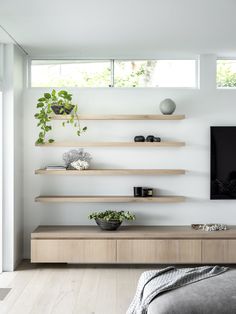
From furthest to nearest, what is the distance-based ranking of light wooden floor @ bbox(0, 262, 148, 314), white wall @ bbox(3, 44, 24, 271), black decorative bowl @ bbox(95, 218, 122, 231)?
black decorative bowl @ bbox(95, 218, 122, 231)
white wall @ bbox(3, 44, 24, 271)
light wooden floor @ bbox(0, 262, 148, 314)

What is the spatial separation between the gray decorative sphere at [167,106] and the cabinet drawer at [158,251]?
158 centimetres

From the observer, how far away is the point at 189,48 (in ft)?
18.7

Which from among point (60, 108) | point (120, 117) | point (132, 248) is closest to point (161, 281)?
point (132, 248)

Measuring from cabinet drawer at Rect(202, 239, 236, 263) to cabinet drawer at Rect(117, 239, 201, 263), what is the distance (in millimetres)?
82

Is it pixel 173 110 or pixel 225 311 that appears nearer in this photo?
pixel 225 311

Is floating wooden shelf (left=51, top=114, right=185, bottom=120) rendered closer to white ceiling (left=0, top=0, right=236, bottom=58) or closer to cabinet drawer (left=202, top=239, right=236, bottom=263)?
white ceiling (left=0, top=0, right=236, bottom=58)

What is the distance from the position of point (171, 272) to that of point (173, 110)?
2.58 meters

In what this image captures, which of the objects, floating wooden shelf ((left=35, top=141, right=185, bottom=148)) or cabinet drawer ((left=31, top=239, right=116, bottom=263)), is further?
floating wooden shelf ((left=35, top=141, right=185, bottom=148))

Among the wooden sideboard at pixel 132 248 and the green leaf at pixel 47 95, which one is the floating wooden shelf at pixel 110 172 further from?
the green leaf at pixel 47 95

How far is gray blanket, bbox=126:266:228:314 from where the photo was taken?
3.39 metres

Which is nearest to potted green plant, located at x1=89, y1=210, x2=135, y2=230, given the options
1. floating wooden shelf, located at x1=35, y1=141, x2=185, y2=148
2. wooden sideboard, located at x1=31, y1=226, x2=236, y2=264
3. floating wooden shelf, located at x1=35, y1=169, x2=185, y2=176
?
wooden sideboard, located at x1=31, y1=226, x2=236, y2=264

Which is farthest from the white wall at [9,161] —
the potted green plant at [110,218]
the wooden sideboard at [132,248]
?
the potted green plant at [110,218]

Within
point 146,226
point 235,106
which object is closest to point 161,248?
point 146,226

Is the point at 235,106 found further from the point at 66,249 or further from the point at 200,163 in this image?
the point at 66,249
